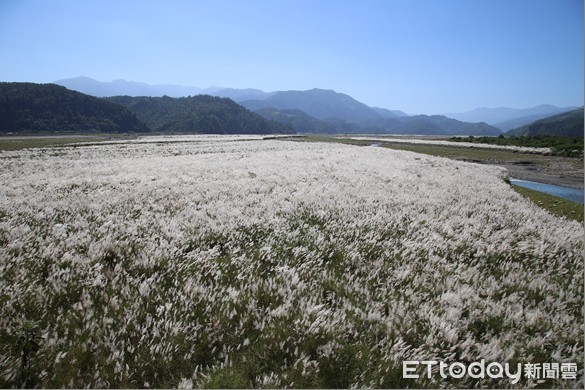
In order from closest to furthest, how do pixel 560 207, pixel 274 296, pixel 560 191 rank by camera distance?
pixel 274 296, pixel 560 207, pixel 560 191

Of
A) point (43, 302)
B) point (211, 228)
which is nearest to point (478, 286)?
point (211, 228)

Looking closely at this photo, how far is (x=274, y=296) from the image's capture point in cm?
486

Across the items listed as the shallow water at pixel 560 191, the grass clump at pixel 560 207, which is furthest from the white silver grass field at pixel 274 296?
the shallow water at pixel 560 191

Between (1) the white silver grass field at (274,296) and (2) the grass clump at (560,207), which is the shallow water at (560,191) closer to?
(2) the grass clump at (560,207)

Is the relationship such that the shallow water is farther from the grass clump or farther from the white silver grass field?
the white silver grass field

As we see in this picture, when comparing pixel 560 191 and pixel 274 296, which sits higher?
pixel 274 296

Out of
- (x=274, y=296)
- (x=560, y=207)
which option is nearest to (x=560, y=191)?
(x=560, y=207)

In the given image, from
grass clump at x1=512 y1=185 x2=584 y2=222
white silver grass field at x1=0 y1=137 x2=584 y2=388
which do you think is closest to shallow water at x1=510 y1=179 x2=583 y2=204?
grass clump at x1=512 y1=185 x2=584 y2=222

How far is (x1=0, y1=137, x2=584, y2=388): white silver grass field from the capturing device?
11.3 feet

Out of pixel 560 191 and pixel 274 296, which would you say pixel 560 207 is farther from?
pixel 274 296

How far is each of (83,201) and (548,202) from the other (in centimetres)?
2093

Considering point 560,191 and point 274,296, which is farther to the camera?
point 560,191

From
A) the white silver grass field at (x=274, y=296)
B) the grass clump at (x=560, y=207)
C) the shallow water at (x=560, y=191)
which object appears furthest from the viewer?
the shallow water at (x=560, y=191)

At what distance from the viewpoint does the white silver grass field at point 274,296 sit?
3432 mm
